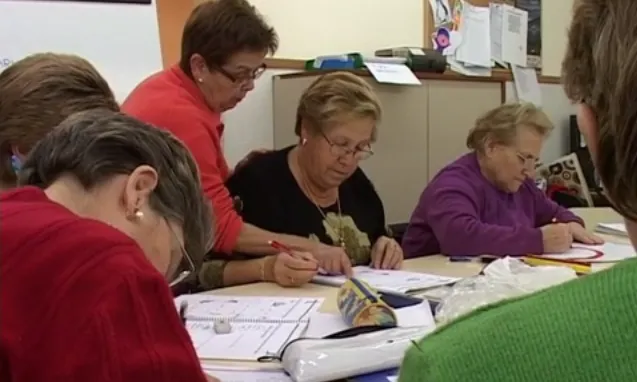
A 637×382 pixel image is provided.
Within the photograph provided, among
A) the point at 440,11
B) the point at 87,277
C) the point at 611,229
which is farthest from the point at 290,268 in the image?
the point at 440,11

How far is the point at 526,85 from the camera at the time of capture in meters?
4.29

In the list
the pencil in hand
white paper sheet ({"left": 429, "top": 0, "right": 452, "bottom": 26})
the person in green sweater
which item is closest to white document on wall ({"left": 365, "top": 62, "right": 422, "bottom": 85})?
white paper sheet ({"left": 429, "top": 0, "right": 452, "bottom": 26})

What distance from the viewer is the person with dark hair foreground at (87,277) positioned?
2.48 feet

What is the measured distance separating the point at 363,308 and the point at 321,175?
0.83 m

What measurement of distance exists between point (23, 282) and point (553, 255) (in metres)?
1.77

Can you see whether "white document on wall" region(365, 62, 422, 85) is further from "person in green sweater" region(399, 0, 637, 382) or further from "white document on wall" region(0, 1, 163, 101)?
"person in green sweater" region(399, 0, 637, 382)

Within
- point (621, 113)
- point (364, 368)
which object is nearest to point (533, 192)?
point (364, 368)

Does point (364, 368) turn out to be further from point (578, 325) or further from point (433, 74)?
point (433, 74)

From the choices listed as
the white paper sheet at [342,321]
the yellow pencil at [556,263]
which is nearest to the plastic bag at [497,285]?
the white paper sheet at [342,321]

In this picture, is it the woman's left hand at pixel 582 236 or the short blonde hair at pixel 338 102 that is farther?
the woman's left hand at pixel 582 236

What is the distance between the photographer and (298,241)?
2.08 metres

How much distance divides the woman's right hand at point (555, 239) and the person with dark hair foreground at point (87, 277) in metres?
1.54

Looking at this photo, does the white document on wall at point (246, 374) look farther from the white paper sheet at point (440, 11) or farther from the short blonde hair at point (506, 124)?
the white paper sheet at point (440, 11)

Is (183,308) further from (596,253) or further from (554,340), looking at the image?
(596,253)
